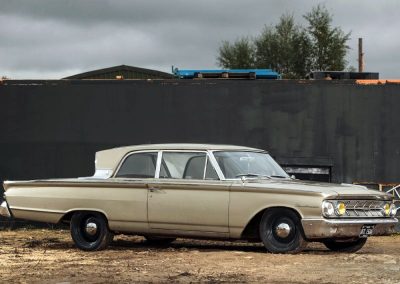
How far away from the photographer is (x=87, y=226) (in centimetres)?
1033

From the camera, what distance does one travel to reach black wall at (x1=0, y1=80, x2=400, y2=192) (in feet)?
46.4

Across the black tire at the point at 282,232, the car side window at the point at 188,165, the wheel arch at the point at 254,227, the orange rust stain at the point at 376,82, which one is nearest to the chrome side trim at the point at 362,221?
the black tire at the point at 282,232

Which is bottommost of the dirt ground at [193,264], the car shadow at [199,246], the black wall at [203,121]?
the car shadow at [199,246]

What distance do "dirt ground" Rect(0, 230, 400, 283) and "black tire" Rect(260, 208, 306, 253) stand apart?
0.15 metres

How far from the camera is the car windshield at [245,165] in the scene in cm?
980

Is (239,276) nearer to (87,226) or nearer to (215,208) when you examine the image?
(215,208)

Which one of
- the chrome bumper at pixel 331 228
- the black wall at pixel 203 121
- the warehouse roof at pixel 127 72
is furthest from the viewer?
the warehouse roof at pixel 127 72

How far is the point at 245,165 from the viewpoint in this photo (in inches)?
392

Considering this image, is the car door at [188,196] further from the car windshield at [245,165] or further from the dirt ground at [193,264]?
the dirt ground at [193,264]

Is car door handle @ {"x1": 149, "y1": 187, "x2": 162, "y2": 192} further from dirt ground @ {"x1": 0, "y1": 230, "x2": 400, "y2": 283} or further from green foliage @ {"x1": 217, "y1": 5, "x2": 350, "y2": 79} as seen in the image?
green foliage @ {"x1": 217, "y1": 5, "x2": 350, "y2": 79}

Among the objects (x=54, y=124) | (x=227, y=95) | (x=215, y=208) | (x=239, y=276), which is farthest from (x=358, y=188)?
(x=54, y=124)

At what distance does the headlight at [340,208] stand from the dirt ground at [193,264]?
20.4 inches

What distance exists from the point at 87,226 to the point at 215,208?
6.15ft

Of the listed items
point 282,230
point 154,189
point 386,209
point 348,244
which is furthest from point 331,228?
point 154,189
